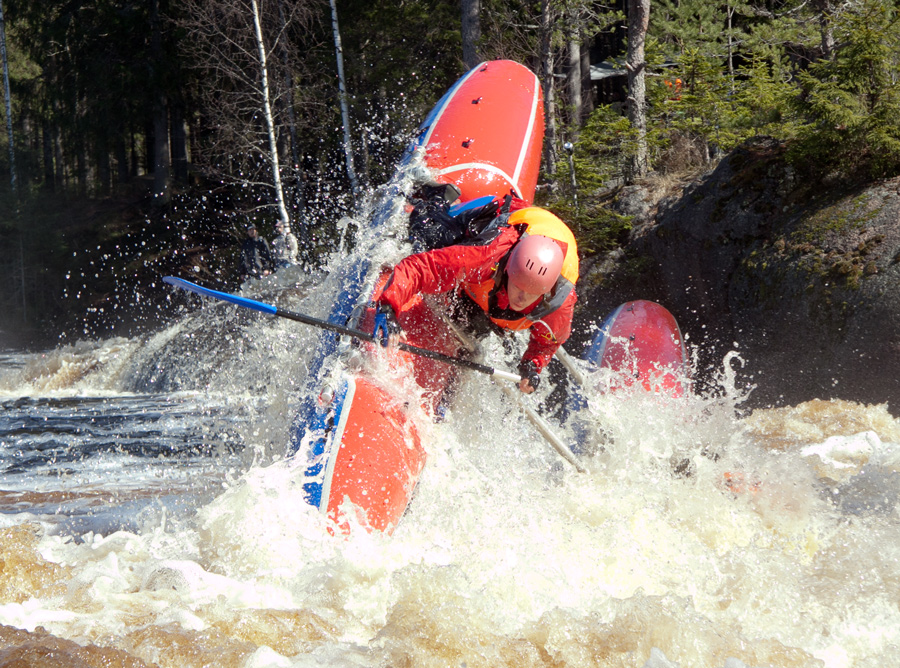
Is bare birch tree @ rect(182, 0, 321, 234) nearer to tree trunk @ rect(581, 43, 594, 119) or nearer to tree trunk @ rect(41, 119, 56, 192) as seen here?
tree trunk @ rect(581, 43, 594, 119)

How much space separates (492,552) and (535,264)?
52.9 inches

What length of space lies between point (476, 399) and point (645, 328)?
1.85 metres

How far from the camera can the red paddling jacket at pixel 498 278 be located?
12.5 ft

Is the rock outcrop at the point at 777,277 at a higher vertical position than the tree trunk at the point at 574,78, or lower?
lower

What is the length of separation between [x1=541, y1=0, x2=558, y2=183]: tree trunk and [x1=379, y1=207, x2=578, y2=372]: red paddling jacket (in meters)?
4.64

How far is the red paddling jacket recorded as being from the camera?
3803 millimetres

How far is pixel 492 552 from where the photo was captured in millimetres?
3248

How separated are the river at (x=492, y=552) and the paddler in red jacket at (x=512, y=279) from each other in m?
0.59

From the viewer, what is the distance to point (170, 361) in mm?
9828

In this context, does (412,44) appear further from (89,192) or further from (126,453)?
(89,192)

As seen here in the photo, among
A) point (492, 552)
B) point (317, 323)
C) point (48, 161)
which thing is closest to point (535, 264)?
point (317, 323)

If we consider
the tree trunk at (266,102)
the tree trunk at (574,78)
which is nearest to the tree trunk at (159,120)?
the tree trunk at (266,102)

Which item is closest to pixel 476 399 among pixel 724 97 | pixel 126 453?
pixel 126 453

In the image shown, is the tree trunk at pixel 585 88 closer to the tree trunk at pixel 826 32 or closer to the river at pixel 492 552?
the tree trunk at pixel 826 32
